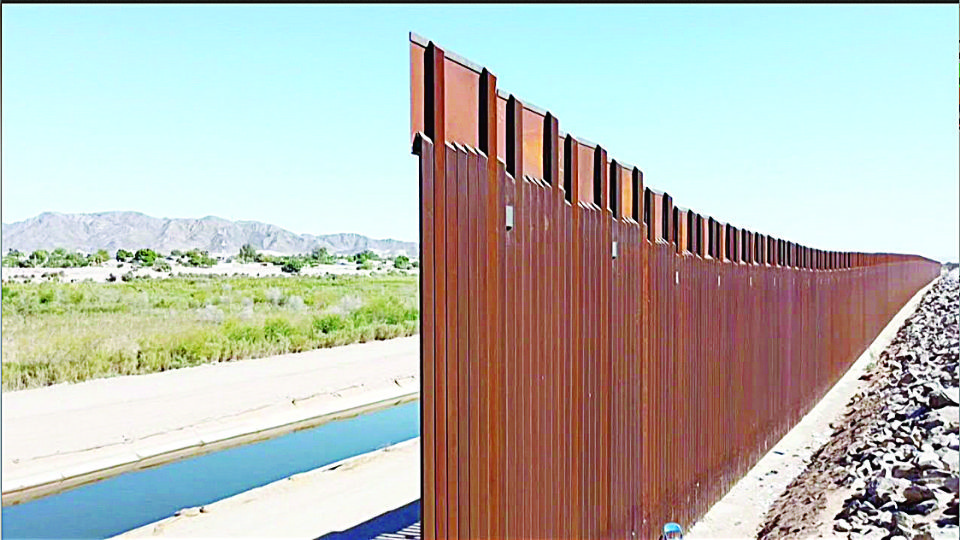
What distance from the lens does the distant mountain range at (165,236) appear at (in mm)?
101325

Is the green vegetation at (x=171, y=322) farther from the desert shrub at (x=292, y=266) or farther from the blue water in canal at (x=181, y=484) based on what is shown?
the desert shrub at (x=292, y=266)

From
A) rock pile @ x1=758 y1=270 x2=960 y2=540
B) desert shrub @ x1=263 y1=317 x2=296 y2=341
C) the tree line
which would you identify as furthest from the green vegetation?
rock pile @ x1=758 y1=270 x2=960 y2=540

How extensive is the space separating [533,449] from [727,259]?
14.6ft

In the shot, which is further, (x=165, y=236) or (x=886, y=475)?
(x=165, y=236)

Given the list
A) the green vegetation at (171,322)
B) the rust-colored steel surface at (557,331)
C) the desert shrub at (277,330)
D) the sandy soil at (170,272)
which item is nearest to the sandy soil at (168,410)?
the green vegetation at (171,322)

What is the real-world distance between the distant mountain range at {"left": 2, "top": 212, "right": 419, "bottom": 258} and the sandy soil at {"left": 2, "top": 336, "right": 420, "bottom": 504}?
218 ft

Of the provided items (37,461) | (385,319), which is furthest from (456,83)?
(385,319)

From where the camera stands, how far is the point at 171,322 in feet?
141

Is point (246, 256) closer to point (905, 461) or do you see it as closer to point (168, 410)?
point (168, 410)

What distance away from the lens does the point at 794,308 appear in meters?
11.2

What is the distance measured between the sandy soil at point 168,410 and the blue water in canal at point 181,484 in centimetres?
79

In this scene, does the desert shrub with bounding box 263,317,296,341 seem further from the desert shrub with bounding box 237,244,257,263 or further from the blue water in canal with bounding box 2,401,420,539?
the desert shrub with bounding box 237,244,257,263

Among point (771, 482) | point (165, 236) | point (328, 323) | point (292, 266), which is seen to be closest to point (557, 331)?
point (771, 482)

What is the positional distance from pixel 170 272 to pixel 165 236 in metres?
51.5
